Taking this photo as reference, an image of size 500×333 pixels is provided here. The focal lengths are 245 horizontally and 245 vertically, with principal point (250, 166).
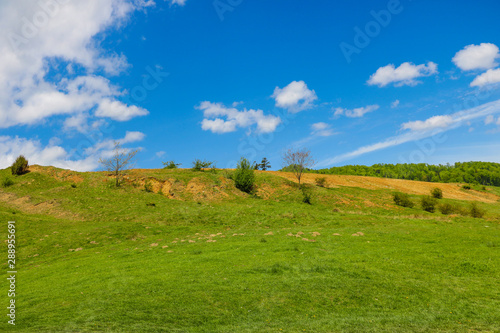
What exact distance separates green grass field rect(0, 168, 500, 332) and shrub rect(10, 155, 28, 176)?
16.3 metres

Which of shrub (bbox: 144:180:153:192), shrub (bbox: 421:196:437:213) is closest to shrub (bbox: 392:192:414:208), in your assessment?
shrub (bbox: 421:196:437:213)

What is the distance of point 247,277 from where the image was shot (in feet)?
43.8

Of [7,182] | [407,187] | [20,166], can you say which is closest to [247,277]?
[7,182]

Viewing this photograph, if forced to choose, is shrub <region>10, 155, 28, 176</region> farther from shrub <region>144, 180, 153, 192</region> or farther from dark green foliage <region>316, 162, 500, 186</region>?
dark green foliage <region>316, 162, 500, 186</region>

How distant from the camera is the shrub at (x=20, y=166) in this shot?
42125 mm

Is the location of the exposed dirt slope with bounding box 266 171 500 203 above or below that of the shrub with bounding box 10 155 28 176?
below

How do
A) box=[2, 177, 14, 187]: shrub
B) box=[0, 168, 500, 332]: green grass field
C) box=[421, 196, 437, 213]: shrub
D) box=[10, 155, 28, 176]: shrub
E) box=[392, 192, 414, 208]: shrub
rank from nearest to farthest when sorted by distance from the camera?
box=[0, 168, 500, 332]: green grass field < box=[2, 177, 14, 187]: shrub < box=[10, 155, 28, 176]: shrub < box=[421, 196, 437, 213]: shrub < box=[392, 192, 414, 208]: shrub

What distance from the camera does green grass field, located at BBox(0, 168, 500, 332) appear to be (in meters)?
9.02

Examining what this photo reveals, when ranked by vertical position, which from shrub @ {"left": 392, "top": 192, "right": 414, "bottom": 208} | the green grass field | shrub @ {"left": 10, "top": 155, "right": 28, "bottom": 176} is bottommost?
the green grass field

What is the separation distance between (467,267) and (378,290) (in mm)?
6584

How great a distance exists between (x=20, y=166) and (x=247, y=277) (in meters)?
49.9

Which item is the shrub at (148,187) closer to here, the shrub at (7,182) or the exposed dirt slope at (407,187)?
the shrub at (7,182)

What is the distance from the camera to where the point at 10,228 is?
82.3 ft

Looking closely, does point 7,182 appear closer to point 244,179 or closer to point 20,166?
point 20,166
